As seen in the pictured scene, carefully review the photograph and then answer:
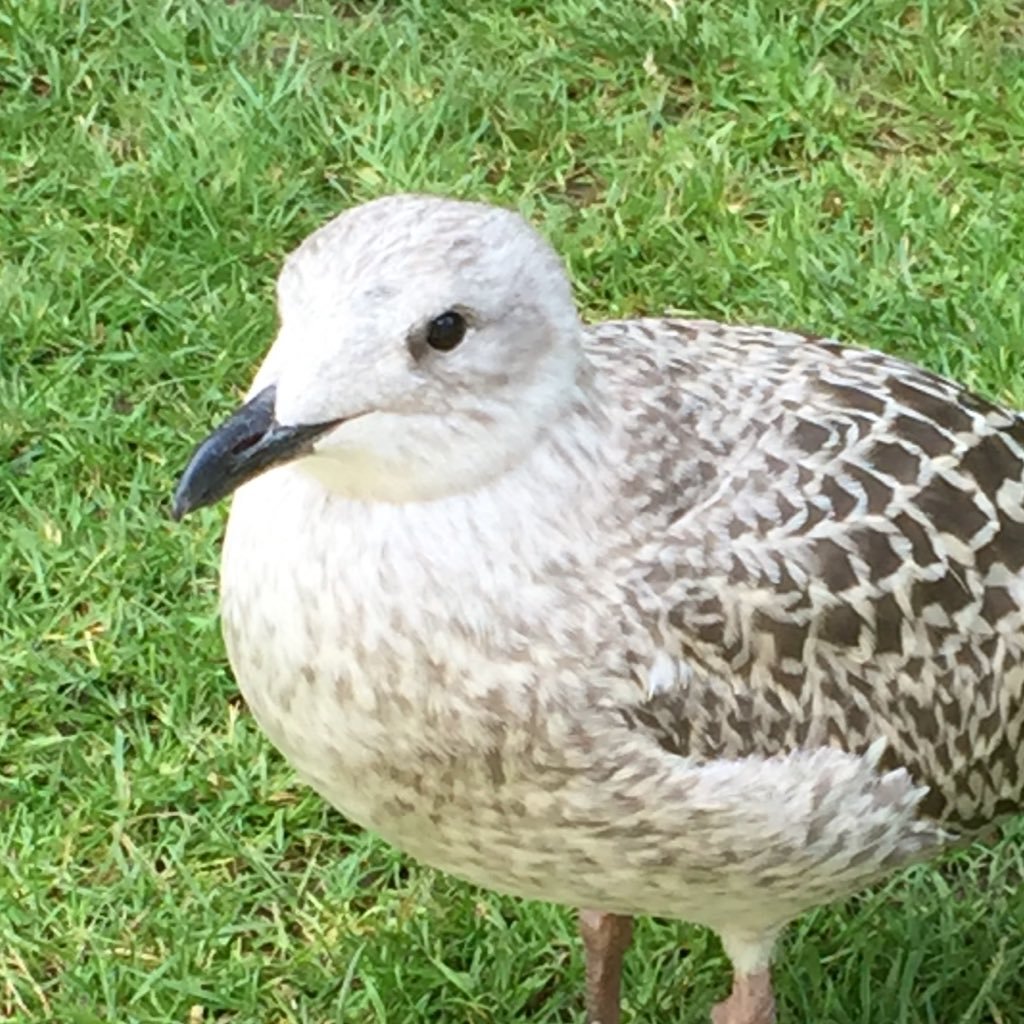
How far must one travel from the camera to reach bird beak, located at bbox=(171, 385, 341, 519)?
2467 millimetres

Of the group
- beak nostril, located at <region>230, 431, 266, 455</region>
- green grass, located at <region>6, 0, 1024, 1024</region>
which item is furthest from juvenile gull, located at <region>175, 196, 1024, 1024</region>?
green grass, located at <region>6, 0, 1024, 1024</region>

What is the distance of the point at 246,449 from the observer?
2469 millimetres

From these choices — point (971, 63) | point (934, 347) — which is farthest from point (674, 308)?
point (971, 63)

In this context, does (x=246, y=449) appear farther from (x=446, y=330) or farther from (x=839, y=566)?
(x=839, y=566)

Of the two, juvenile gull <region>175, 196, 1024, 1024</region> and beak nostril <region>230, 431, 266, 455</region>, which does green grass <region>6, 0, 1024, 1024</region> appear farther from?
beak nostril <region>230, 431, 266, 455</region>

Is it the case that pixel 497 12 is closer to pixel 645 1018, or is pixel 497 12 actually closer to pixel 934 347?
pixel 934 347

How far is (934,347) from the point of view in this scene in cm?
455

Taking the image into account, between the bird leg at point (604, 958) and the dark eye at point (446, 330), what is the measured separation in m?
1.11

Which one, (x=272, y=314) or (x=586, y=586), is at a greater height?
(x=586, y=586)

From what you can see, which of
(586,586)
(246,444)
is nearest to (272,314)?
(586,586)

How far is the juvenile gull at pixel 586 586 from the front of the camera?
258cm

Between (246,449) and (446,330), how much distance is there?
0.26 metres

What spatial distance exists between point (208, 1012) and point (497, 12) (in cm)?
262

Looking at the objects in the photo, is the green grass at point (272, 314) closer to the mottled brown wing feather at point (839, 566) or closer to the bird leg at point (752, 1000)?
the bird leg at point (752, 1000)
